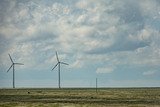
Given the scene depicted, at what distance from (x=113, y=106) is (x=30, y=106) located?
17.0 metres

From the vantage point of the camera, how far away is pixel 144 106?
272 ft

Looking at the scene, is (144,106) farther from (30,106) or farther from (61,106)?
(30,106)

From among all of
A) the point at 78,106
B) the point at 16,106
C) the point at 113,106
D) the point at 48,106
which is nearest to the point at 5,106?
the point at 16,106

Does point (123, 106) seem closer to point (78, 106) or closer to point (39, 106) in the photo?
point (78, 106)

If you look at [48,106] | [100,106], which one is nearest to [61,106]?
[48,106]

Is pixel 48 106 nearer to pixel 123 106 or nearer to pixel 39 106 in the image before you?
pixel 39 106

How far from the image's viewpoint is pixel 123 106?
82125 millimetres

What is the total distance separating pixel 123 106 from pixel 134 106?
8.67ft

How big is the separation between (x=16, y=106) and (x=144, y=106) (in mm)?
26149

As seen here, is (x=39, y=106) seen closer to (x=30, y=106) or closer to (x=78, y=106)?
(x=30, y=106)

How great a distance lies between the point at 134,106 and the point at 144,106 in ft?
6.67

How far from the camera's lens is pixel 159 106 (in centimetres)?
8231

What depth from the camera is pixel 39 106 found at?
82.6 m

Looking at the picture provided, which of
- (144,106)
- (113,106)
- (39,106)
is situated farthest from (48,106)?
(144,106)
